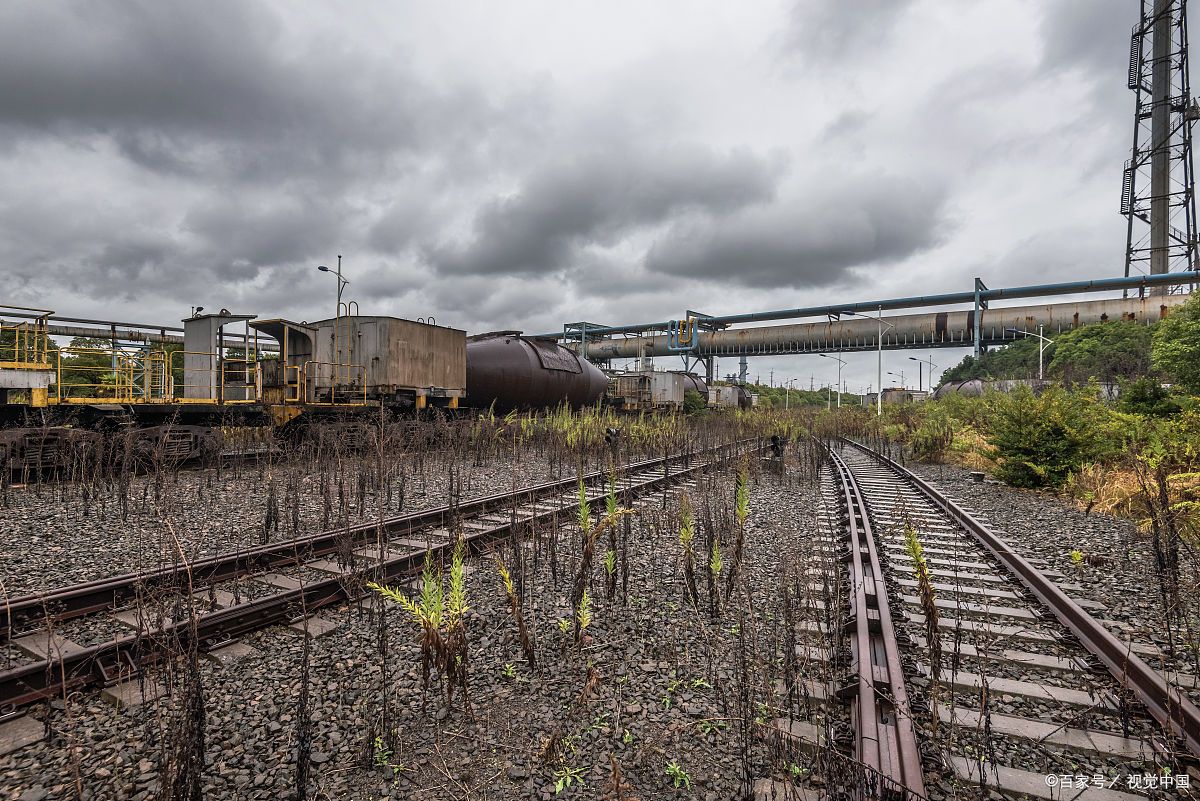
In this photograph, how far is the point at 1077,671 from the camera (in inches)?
129

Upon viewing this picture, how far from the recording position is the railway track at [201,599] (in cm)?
300

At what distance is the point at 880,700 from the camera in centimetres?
280

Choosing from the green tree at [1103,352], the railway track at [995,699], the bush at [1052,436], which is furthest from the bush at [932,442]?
the railway track at [995,699]

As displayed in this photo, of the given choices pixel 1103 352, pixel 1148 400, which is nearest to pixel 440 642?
pixel 1148 400

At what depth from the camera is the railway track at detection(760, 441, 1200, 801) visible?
2.30 metres

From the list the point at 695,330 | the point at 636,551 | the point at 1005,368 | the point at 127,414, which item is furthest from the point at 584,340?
the point at 636,551

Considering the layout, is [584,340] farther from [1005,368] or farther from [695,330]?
[1005,368]

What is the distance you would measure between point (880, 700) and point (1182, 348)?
1155 centimetres

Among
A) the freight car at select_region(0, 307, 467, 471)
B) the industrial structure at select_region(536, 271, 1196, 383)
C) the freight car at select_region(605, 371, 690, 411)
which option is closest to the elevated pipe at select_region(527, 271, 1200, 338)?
the industrial structure at select_region(536, 271, 1196, 383)

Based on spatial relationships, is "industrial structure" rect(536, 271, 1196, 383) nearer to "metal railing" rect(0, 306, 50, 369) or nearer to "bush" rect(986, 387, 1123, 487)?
"bush" rect(986, 387, 1123, 487)

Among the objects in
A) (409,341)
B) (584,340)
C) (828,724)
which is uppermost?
(584,340)

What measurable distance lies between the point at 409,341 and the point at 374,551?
9098mm

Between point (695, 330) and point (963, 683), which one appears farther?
point (695, 330)

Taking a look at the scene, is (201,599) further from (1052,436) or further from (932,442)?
(932,442)
